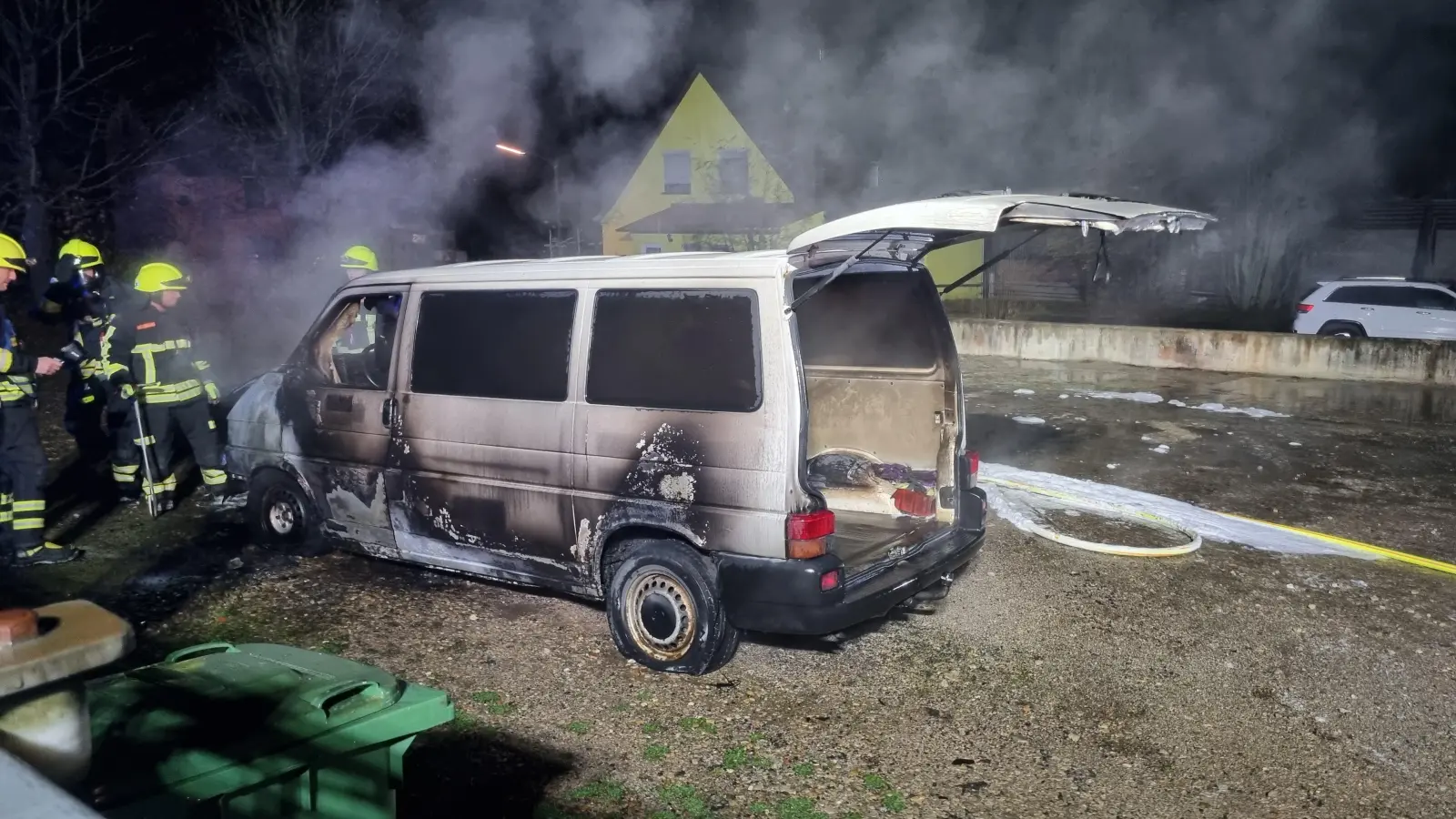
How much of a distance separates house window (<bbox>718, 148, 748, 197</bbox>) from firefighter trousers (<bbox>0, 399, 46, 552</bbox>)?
17244 millimetres

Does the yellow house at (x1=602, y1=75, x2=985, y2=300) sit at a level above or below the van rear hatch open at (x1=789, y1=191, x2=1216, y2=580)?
above

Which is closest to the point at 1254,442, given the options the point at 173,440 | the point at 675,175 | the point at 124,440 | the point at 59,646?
the point at 173,440

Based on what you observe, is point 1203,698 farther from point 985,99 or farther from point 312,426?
point 985,99

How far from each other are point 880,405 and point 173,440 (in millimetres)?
4901

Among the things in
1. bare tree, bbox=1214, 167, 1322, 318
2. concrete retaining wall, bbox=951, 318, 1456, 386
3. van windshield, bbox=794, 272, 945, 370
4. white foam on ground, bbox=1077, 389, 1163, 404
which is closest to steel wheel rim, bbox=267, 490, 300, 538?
van windshield, bbox=794, 272, 945, 370

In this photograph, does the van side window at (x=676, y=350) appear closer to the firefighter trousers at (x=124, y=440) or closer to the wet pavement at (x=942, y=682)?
the wet pavement at (x=942, y=682)

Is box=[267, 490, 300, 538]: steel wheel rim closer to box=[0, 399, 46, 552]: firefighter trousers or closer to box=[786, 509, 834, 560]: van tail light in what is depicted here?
box=[0, 399, 46, 552]: firefighter trousers

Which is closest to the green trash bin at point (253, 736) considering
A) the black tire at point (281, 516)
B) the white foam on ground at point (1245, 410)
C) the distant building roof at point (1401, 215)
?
the black tire at point (281, 516)

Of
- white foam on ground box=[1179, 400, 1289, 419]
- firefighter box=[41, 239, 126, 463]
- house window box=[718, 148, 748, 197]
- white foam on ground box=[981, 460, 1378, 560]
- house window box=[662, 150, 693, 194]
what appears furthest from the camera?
house window box=[662, 150, 693, 194]

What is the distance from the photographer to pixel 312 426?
5.29 meters

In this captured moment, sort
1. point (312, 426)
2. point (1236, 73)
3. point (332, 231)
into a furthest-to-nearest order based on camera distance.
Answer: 1. point (1236, 73)
2. point (332, 231)
3. point (312, 426)

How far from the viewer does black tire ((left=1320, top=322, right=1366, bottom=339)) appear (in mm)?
15477

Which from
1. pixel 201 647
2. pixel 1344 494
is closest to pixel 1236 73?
pixel 1344 494

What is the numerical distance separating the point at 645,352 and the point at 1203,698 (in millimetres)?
2847
